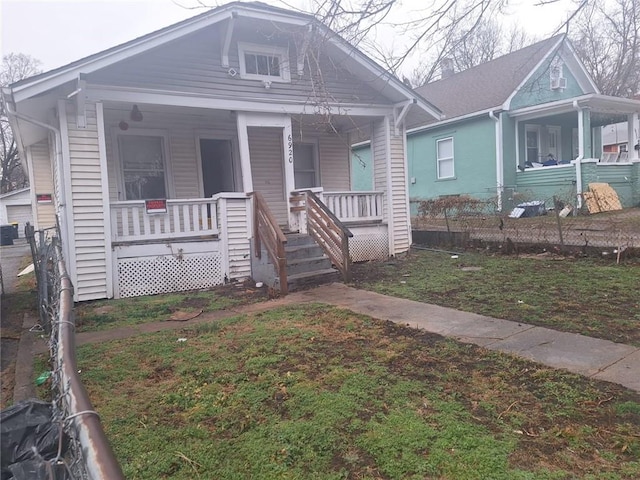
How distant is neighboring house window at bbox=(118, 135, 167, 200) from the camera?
10.2 metres

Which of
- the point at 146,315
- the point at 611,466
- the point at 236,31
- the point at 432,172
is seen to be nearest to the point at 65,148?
the point at 146,315

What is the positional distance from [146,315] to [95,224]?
217 cm

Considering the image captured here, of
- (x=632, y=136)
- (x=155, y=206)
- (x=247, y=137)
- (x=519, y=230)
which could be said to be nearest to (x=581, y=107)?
(x=632, y=136)

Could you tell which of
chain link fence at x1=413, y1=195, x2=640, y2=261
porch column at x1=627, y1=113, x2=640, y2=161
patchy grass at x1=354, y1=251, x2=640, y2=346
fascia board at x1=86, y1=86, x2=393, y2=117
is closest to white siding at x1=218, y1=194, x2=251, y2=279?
fascia board at x1=86, y1=86, x2=393, y2=117

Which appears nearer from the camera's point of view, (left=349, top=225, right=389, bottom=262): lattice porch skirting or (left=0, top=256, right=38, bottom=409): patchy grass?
(left=0, top=256, right=38, bottom=409): patchy grass

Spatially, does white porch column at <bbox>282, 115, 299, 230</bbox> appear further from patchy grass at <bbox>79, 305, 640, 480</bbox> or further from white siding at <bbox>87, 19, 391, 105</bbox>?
patchy grass at <bbox>79, 305, 640, 480</bbox>

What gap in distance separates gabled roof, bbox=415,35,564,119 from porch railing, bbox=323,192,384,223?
8.33 metres

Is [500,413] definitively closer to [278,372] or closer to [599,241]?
[278,372]

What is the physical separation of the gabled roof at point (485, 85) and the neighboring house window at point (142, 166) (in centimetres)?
1168

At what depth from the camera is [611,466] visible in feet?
8.48

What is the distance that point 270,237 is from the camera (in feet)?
26.9

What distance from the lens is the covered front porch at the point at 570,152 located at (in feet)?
50.8

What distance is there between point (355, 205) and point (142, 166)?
15.4 feet

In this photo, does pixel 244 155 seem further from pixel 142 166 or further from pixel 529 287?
pixel 529 287
